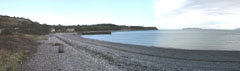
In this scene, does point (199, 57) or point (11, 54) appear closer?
point (11, 54)

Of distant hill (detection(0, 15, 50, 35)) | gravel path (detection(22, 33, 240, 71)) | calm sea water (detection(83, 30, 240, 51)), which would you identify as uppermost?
distant hill (detection(0, 15, 50, 35))

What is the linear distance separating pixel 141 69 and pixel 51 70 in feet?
18.1

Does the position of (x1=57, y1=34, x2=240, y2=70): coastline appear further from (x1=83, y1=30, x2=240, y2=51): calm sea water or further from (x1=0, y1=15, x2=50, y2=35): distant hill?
(x1=0, y1=15, x2=50, y2=35): distant hill

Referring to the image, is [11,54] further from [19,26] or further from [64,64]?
[19,26]

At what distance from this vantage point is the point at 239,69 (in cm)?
1132

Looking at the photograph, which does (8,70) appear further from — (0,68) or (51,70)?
(51,70)

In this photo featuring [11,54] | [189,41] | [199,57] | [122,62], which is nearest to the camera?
[11,54]

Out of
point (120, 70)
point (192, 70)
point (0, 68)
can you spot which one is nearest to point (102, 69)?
point (120, 70)

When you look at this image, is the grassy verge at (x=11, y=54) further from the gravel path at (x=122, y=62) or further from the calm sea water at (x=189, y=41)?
the calm sea water at (x=189, y=41)

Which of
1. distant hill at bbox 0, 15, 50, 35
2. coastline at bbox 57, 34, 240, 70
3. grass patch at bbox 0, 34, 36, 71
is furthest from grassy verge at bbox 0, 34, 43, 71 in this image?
distant hill at bbox 0, 15, 50, 35

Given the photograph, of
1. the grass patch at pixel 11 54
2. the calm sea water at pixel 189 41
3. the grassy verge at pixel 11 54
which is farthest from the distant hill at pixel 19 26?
the grass patch at pixel 11 54

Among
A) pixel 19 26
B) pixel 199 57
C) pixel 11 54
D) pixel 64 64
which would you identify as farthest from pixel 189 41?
pixel 19 26

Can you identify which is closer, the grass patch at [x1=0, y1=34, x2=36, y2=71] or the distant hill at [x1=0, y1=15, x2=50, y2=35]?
the grass patch at [x1=0, y1=34, x2=36, y2=71]

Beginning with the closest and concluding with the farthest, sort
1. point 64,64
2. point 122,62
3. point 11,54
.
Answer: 1. point 64,64
2. point 11,54
3. point 122,62
